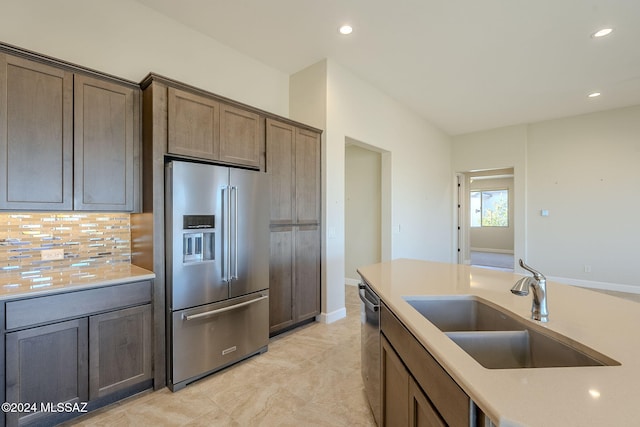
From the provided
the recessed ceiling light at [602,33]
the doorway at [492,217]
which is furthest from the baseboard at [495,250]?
the recessed ceiling light at [602,33]

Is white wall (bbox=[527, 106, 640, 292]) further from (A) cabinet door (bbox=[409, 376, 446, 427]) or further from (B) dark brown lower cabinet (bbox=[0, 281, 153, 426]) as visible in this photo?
(B) dark brown lower cabinet (bbox=[0, 281, 153, 426])

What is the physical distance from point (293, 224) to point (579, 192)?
5.54 metres

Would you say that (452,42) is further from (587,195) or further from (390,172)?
(587,195)

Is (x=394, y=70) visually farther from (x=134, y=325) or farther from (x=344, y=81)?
(x=134, y=325)

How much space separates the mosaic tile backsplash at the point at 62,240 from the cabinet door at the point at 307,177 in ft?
5.58

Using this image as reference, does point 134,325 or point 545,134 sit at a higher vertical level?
point 545,134

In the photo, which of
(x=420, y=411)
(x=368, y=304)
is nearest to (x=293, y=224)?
(x=368, y=304)

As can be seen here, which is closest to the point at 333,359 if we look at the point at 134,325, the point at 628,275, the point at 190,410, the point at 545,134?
the point at 190,410

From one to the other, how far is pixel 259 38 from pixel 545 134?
18.7 feet

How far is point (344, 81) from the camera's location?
3826mm

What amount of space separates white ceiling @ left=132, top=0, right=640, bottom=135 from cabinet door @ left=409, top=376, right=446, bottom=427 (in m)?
2.97

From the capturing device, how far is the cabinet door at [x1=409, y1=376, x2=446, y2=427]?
0.97 metres

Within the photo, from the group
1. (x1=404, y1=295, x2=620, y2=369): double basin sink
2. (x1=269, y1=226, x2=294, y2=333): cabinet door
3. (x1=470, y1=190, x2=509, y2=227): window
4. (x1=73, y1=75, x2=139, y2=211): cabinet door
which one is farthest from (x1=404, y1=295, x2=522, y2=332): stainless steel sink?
(x1=470, y1=190, x2=509, y2=227): window

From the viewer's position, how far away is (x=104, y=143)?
2.21m
